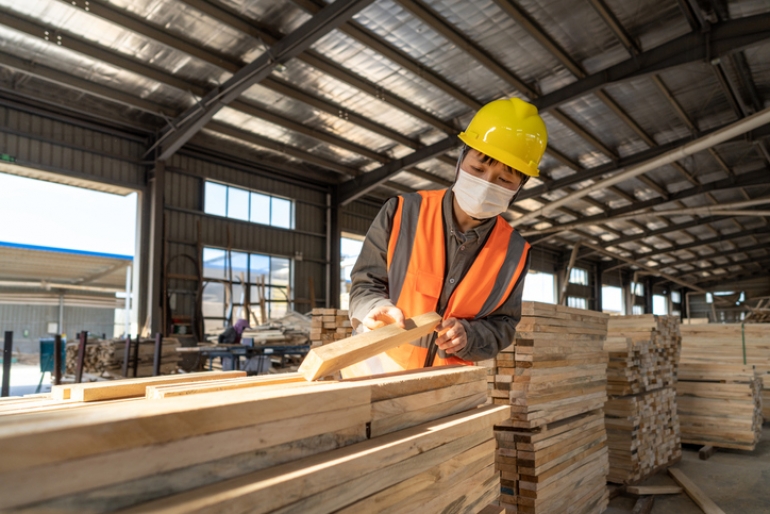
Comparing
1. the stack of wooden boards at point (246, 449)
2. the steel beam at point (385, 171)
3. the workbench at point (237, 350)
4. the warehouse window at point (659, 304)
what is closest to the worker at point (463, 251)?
the stack of wooden boards at point (246, 449)

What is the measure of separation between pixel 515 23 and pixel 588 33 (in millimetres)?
1685

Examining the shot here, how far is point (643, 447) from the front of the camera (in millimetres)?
6055

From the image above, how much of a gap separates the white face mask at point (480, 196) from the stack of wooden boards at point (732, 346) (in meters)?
8.93

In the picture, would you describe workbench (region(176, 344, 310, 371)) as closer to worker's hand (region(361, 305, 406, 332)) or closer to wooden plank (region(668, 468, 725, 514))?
wooden plank (region(668, 468, 725, 514))

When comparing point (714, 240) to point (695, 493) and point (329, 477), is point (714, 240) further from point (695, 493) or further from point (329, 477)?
point (329, 477)

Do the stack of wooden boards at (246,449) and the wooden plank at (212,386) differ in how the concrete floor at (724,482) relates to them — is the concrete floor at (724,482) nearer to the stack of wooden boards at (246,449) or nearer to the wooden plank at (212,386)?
the stack of wooden boards at (246,449)

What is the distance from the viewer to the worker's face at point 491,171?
8.34 feet

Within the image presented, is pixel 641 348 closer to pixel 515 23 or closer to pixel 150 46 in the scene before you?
pixel 515 23

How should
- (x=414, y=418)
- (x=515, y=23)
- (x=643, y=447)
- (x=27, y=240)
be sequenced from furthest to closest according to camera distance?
(x=27, y=240) < (x=515, y=23) < (x=643, y=447) < (x=414, y=418)

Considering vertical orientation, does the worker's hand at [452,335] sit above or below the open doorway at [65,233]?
below

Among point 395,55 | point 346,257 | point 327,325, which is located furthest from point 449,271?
point 346,257

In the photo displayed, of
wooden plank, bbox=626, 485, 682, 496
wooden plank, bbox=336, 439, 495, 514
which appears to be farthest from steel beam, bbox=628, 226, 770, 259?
wooden plank, bbox=336, 439, 495, 514

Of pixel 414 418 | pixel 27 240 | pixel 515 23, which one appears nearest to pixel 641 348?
pixel 414 418

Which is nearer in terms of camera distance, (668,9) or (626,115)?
(668,9)
